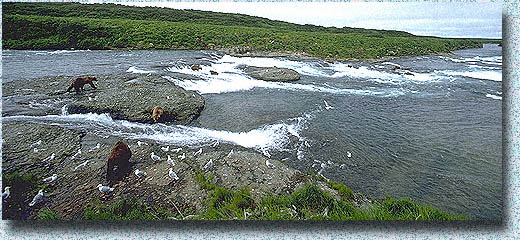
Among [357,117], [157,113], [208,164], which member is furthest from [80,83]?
[357,117]

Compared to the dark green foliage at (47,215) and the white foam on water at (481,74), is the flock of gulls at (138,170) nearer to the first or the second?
the dark green foliage at (47,215)

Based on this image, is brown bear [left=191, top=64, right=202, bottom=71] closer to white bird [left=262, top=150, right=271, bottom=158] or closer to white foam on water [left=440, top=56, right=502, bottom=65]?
white bird [left=262, top=150, right=271, bottom=158]

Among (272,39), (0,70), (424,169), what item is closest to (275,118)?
(272,39)

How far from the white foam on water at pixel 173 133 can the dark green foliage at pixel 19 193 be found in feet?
1.56

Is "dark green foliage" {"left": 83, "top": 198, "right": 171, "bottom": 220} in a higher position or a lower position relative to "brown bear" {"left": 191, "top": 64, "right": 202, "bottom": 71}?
lower

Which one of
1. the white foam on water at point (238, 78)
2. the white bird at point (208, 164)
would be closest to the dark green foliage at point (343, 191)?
the white bird at point (208, 164)

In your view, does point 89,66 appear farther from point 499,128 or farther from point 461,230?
point 499,128

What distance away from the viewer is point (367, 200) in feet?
7.68

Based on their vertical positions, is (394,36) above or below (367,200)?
above

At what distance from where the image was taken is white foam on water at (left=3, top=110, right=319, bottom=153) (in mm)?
2572

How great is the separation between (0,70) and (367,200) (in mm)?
3100

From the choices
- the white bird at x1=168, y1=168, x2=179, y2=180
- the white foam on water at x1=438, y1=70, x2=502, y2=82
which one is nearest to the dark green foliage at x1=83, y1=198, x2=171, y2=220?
the white bird at x1=168, y1=168, x2=179, y2=180

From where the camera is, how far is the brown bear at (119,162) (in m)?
2.34

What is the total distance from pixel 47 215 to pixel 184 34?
75.8 inches
